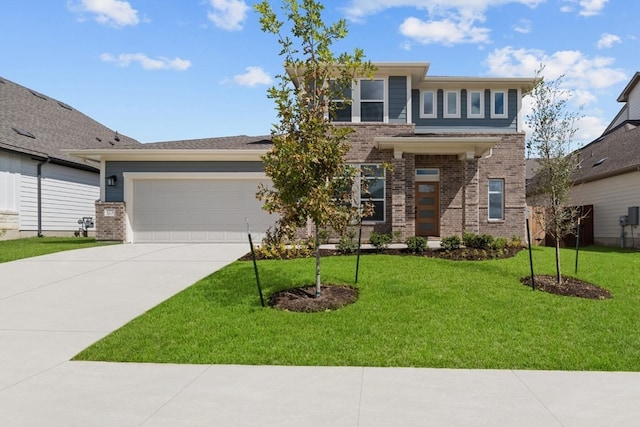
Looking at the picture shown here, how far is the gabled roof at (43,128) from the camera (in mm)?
18289

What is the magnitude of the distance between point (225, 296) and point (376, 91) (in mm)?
10908

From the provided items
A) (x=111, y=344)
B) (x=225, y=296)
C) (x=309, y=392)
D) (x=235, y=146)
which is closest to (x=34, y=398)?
(x=111, y=344)

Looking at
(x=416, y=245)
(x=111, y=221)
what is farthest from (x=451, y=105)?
(x=111, y=221)

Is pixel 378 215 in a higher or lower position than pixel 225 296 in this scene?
higher

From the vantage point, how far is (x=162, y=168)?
1521 centimetres

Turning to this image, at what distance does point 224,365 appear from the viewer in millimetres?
4883

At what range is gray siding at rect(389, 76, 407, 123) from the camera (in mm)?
15734

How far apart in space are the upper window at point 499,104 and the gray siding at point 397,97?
14.3 ft

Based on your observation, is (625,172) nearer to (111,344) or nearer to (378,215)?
(378,215)

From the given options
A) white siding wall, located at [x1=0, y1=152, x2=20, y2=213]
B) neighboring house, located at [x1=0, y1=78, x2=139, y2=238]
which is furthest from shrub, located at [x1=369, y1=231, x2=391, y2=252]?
white siding wall, located at [x1=0, y1=152, x2=20, y2=213]

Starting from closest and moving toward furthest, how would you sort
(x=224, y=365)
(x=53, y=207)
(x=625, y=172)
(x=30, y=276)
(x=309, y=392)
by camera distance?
(x=309, y=392) < (x=224, y=365) < (x=30, y=276) < (x=625, y=172) < (x=53, y=207)

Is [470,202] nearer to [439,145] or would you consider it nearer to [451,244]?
[439,145]

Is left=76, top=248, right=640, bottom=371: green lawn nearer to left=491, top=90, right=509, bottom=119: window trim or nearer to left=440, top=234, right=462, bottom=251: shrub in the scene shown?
left=440, top=234, right=462, bottom=251: shrub

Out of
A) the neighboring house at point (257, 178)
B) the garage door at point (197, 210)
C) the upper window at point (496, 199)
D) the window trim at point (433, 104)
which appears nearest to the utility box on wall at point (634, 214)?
the upper window at point (496, 199)
